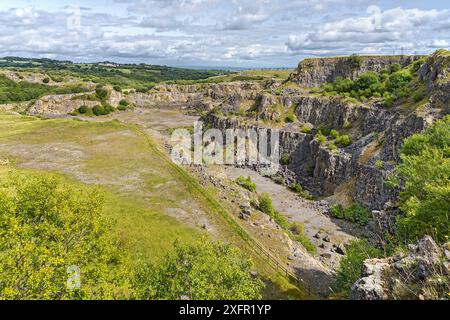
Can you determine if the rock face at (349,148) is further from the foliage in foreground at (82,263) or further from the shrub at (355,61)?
the foliage in foreground at (82,263)

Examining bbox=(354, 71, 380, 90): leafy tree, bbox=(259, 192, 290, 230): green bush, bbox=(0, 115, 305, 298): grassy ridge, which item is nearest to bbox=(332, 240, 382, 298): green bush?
bbox=(0, 115, 305, 298): grassy ridge

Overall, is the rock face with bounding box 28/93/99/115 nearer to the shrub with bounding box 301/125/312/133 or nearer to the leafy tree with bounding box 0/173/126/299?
the shrub with bounding box 301/125/312/133

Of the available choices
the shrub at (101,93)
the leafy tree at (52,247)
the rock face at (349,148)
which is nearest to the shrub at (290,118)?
the rock face at (349,148)

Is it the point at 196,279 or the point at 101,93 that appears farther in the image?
the point at 101,93

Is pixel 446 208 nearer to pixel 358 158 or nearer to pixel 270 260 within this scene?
pixel 270 260

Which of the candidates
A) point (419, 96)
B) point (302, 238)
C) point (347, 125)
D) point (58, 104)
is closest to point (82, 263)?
point (302, 238)

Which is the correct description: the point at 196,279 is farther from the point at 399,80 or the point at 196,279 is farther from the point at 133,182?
the point at 399,80
